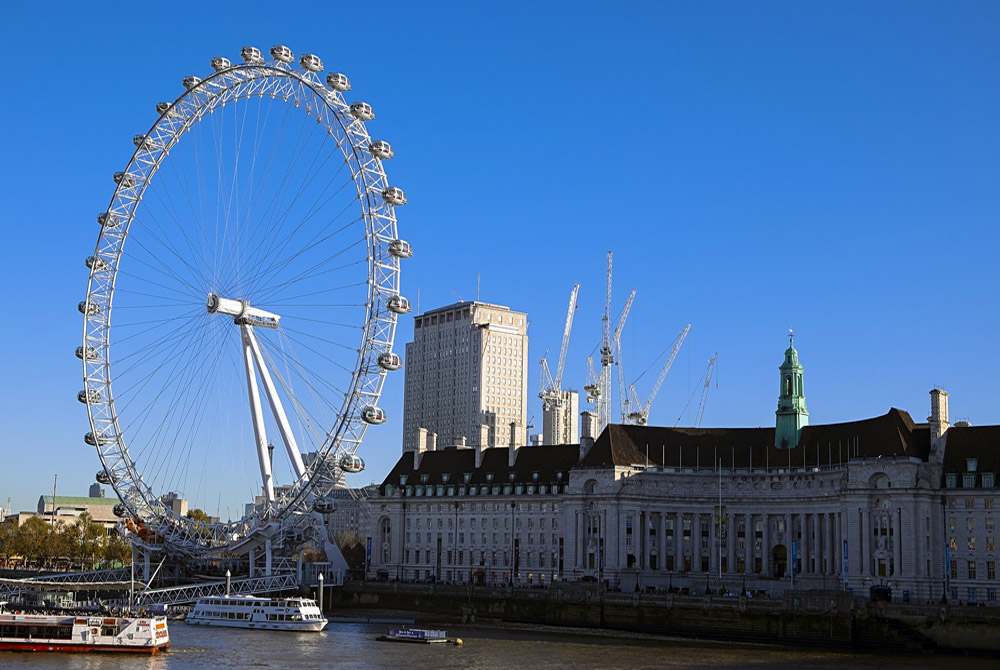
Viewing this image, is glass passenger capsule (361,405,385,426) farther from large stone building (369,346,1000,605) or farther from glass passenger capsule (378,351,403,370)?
large stone building (369,346,1000,605)

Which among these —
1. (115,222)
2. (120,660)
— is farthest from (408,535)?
(120,660)

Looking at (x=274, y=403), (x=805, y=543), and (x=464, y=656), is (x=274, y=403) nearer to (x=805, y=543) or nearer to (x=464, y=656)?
(x=464, y=656)

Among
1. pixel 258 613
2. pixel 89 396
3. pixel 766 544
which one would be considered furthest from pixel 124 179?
pixel 766 544

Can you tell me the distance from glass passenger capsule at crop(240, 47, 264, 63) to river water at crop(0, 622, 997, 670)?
4541cm

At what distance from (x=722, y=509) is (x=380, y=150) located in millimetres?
58120

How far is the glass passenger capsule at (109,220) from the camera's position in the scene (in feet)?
363

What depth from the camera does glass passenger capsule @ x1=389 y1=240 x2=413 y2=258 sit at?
102688 millimetres

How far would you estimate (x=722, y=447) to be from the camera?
13812cm

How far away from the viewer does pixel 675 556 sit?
442 feet

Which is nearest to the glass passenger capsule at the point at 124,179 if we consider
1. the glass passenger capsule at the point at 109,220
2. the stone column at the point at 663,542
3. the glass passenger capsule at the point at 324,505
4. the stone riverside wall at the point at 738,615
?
the glass passenger capsule at the point at 109,220

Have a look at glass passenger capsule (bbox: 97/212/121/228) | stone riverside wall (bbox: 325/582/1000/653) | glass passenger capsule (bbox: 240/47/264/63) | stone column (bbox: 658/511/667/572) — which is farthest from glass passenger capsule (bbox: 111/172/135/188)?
stone column (bbox: 658/511/667/572)

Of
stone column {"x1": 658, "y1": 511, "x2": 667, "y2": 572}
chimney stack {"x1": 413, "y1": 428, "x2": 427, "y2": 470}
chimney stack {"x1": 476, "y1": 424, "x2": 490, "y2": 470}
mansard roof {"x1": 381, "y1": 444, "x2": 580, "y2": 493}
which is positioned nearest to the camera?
stone column {"x1": 658, "y1": 511, "x2": 667, "y2": 572}

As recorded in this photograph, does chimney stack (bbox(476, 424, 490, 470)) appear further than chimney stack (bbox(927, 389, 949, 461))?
Yes

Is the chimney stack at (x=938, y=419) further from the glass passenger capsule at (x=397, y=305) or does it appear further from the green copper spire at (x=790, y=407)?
the glass passenger capsule at (x=397, y=305)
